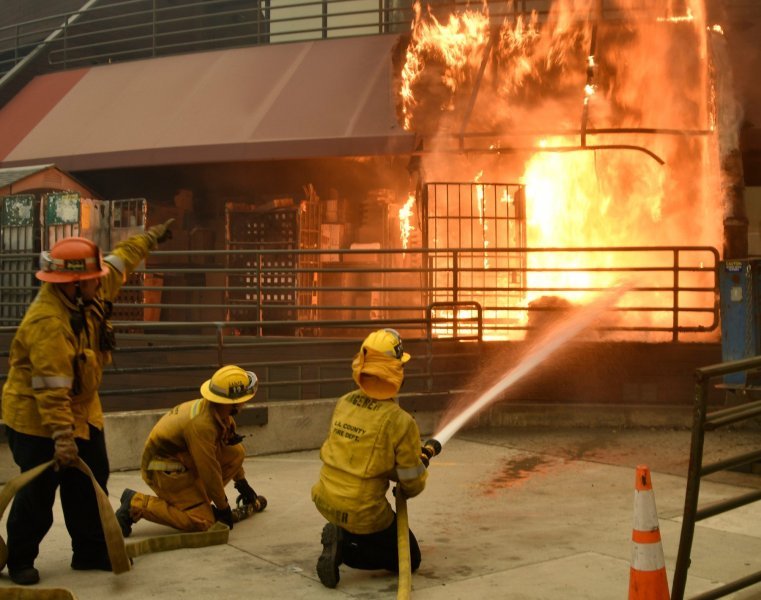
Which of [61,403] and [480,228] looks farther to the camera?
[480,228]

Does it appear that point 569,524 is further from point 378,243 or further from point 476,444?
point 378,243

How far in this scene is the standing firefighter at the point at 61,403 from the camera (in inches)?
209

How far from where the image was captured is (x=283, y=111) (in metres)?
16.8

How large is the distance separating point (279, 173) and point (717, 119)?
23.9 ft

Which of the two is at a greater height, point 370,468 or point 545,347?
point 545,347

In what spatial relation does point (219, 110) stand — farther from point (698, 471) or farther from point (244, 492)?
point (698, 471)

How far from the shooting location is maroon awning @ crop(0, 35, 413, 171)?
16.1 metres

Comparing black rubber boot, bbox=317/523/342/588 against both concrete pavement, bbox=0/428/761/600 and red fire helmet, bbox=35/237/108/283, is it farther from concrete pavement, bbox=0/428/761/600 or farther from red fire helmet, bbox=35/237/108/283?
red fire helmet, bbox=35/237/108/283

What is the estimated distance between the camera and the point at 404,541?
17.6ft

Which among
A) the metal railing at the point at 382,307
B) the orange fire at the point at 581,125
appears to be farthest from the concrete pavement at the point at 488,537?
the orange fire at the point at 581,125

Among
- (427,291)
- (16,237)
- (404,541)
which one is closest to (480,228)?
(427,291)

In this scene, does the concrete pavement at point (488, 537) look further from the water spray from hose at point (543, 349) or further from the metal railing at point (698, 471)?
the water spray from hose at point (543, 349)

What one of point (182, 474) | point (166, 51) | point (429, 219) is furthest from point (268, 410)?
point (166, 51)

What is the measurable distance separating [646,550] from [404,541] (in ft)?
4.50
